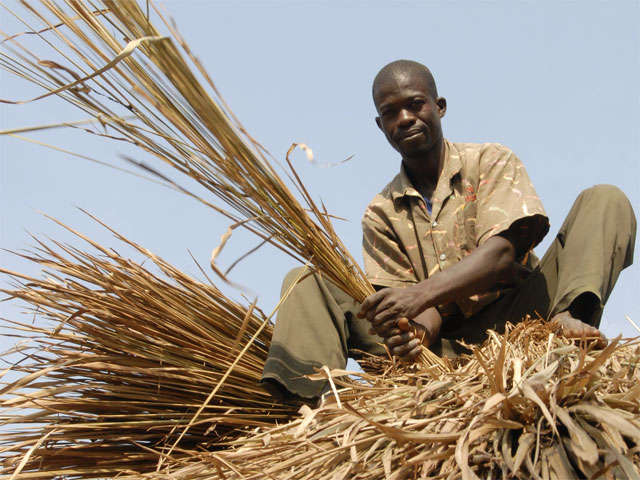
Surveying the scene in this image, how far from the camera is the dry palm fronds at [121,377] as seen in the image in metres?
1.58

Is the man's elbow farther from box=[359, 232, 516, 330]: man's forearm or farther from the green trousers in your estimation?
the green trousers

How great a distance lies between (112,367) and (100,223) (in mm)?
383

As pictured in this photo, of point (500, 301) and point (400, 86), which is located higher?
point (400, 86)

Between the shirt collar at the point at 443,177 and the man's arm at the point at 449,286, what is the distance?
12.2 inches

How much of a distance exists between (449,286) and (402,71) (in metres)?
0.78

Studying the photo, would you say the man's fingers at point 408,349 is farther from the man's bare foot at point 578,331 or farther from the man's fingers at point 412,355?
the man's bare foot at point 578,331

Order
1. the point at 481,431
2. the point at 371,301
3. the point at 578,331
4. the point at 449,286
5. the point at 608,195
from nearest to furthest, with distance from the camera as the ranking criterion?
1. the point at 481,431
2. the point at 578,331
3. the point at 371,301
4. the point at 449,286
5. the point at 608,195

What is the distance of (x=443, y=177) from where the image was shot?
Answer: 2.25 meters

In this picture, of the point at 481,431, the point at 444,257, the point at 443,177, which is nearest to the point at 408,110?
the point at 443,177

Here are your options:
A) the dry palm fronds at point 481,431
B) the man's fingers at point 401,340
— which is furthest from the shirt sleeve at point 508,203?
the dry palm fronds at point 481,431

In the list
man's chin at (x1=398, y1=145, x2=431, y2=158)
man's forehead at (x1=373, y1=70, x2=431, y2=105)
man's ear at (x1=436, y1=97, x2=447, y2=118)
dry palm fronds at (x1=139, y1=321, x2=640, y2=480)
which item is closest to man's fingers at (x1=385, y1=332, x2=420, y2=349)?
dry palm fronds at (x1=139, y1=321, x2=640, y2=480)

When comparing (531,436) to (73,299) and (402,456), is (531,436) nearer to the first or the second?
(402,456)

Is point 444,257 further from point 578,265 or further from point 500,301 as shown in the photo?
point 578,265

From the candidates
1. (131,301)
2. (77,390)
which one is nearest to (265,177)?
(131,301)
